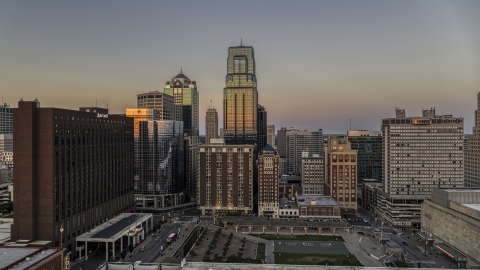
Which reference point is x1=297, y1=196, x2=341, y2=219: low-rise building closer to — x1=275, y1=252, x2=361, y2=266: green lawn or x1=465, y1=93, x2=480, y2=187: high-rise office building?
x1=275, y1=252, x2=361, y2=266: green lawn

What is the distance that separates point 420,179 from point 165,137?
120 metres

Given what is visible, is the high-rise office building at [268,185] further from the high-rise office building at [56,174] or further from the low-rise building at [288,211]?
the high-rise office building at [56,174]

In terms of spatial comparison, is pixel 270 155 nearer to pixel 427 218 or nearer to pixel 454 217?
pixel 427 218

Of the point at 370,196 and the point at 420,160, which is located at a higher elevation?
the point at 420,160

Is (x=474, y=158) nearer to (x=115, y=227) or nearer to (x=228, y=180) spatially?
(x=228, y=180)

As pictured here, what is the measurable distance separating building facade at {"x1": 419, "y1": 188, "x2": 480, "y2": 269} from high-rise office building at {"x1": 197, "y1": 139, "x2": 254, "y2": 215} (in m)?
76.3

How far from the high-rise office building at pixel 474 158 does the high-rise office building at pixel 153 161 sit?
486ft

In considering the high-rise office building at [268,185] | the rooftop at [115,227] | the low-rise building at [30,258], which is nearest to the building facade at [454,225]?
the high-rise office building at [268,185]

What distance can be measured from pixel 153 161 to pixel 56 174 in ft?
262

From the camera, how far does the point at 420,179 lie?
159000 mm

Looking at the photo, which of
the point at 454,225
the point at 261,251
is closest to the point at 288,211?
the point at 261,251

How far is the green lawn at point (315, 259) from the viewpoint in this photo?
355 ft

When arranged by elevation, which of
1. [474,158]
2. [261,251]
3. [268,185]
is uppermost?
[474,158]

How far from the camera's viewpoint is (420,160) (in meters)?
160
